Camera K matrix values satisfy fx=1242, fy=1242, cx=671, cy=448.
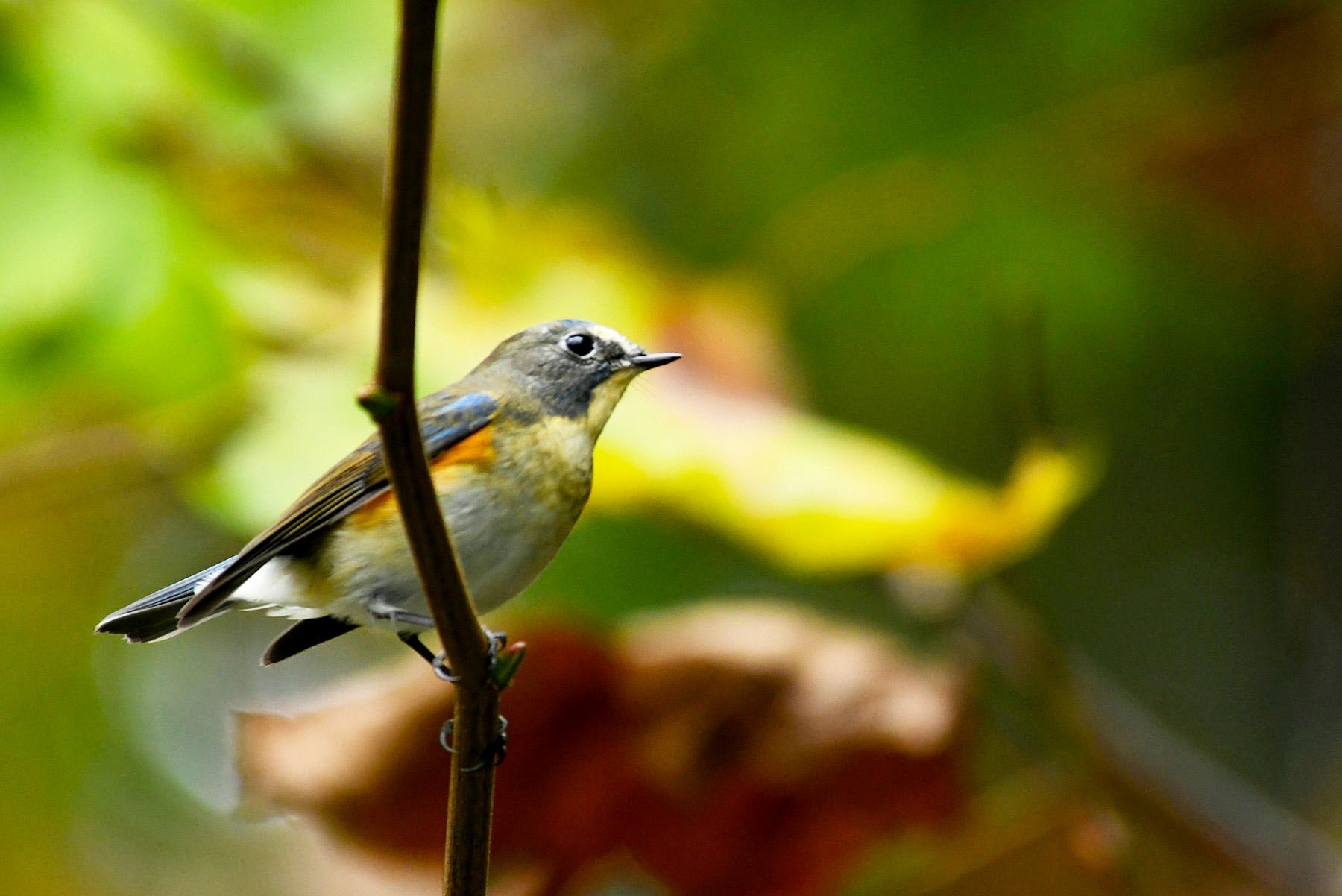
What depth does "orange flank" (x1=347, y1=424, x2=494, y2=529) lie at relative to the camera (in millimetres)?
2135

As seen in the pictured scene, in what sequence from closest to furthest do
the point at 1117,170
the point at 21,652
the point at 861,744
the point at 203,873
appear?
the point at 861,744 → the point at 1117,170 → the point at 21,652 → the point at 203,873

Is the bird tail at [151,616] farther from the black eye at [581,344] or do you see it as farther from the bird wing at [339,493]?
the black eye at [581,344]

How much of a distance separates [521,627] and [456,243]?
1499 mm

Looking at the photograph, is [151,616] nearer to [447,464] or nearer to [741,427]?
[447,464]

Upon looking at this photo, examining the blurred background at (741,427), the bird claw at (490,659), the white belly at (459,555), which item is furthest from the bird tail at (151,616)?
the blurred background at (741,427)

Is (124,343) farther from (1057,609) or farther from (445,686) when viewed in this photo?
(1057,609)

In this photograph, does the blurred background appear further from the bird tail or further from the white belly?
the bird tail

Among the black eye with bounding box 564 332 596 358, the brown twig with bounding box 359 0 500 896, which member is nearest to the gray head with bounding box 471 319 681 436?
the black eye with bounding box 564 332 596 358

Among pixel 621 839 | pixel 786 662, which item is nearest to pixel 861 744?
pixel 786 662

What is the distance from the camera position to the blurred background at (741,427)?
3033 mm

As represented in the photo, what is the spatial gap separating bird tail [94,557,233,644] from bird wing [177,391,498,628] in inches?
0.9

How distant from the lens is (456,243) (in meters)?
4.04

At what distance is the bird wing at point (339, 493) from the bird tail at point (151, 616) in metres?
0.02

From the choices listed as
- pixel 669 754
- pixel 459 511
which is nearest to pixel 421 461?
pixel 459 511
